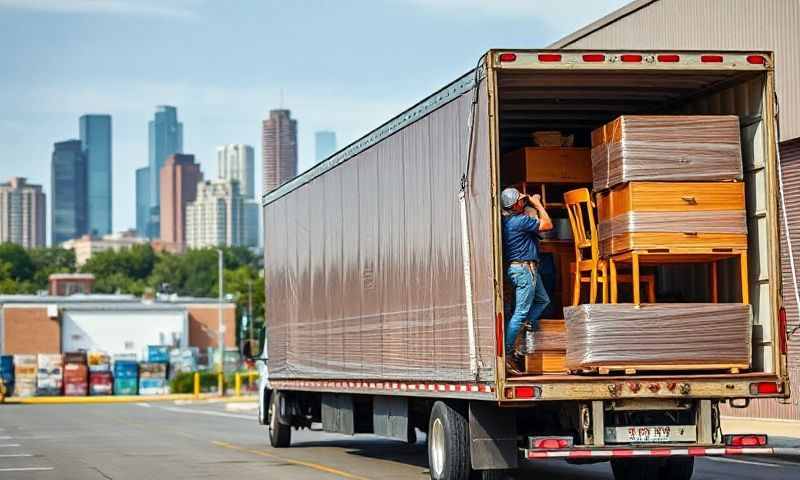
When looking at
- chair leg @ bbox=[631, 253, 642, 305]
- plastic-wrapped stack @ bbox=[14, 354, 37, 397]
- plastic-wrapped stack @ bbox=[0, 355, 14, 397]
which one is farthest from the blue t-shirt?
plastic-wrapped stack @ bbox=[14, 354, 37, 397]

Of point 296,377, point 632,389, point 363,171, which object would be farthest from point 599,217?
point 296,377

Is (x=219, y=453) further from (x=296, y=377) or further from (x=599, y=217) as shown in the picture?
(x=599, y=217)

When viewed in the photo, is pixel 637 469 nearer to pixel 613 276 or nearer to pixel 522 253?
pixel 613 276

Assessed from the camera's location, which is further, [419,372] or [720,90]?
[419,372]

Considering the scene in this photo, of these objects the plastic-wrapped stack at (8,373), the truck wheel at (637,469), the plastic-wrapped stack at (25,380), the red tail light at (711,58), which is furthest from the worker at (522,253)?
the plastic-wrapped stack at (25,380)

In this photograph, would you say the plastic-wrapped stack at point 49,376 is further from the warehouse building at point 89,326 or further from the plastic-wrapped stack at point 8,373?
the warehouse building at point 89,326

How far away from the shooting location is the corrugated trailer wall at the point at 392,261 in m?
13.9

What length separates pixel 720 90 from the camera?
47.8ft

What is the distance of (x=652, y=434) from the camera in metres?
13.4

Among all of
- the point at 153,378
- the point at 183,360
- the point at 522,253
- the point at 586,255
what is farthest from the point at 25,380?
the point at 522,253

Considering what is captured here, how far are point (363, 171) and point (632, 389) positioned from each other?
572cm

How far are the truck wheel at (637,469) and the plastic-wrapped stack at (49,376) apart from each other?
189 ft

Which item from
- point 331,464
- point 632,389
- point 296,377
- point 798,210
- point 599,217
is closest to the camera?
point 632,389

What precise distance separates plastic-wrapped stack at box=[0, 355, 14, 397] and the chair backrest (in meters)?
59.5
